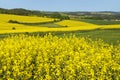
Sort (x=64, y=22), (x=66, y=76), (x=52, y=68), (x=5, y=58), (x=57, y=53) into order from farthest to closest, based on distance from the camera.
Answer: (x=64, y=22) < (x=57, y=53) < (x=5, y=58) < (x=52, y=68) < (x=66, y=76)

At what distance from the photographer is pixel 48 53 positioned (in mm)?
15891

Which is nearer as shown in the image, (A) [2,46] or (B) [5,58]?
(B) [5,58]

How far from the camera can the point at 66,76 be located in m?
12.2

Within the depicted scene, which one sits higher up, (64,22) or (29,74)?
(29,74)

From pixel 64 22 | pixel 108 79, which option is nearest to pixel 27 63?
pixel 108 79

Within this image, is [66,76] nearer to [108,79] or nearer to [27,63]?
[108,79]

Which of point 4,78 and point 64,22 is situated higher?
point 4,78

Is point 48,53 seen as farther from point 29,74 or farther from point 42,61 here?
point 29,74

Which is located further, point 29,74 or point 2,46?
point 2,46

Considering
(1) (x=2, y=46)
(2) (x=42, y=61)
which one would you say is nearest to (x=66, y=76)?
(2) (x=42, y=61)

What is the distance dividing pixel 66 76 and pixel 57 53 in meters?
3.82

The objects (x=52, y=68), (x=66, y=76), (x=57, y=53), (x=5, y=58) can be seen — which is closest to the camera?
(x=66, y=76)

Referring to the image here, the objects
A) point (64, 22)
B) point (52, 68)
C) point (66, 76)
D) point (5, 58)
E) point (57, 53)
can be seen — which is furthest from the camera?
point (64, 22)

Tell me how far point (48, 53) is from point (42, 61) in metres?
2.02
